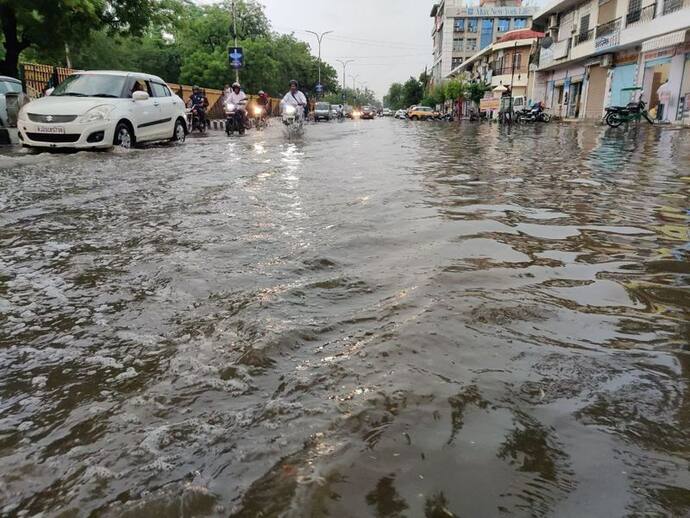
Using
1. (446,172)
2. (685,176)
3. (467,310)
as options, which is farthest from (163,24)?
(467,310)

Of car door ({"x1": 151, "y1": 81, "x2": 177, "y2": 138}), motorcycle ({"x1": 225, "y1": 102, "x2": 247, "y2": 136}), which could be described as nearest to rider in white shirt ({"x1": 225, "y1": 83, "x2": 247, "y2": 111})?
motorcycle ({"x1": 225, "y1": 102, "x2": 247, "y2": 136})

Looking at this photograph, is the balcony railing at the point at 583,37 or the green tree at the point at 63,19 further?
the balcony railing at the point at 583,37

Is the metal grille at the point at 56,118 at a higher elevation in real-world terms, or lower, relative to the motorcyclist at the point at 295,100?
lower

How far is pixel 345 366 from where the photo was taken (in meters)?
1.98

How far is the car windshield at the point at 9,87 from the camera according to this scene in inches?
490

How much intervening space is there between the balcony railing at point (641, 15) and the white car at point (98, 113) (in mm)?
21729

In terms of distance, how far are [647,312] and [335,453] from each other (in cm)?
176

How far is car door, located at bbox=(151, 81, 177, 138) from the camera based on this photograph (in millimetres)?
Answer: 11953

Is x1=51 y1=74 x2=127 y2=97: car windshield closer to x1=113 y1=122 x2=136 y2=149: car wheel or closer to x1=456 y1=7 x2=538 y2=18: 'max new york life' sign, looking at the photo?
x1=113 y1=122 x2=136 y2=149: car wheel

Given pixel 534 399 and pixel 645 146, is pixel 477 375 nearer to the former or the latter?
pixel 534 399

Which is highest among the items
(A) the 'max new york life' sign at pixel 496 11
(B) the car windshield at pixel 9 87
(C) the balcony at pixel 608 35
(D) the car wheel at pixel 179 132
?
(A) the 'max new york life' sign at pixel 496 11

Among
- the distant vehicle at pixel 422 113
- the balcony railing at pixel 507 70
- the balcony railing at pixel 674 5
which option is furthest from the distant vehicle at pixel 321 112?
the balcony railing at pixel 674 5

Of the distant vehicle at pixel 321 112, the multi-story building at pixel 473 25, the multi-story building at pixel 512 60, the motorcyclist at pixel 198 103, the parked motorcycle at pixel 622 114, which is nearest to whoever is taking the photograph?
the motorcyclist at pixel 198 103

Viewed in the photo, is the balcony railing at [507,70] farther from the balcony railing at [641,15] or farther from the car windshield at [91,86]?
the car windshield at [91,86]
